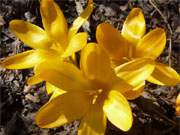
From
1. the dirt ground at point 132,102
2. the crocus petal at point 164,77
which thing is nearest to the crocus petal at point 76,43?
the crocus petal at point 164,77

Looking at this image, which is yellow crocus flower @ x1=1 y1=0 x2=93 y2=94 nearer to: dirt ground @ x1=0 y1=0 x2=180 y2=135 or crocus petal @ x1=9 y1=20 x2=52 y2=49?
crocus petal @ x1=9 y1=20 x2=52 y2=49

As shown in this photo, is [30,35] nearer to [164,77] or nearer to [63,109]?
[63,109]

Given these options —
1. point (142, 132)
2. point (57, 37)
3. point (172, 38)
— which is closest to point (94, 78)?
point (57, 37)

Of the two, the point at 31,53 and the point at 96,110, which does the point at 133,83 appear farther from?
the point at 31,53

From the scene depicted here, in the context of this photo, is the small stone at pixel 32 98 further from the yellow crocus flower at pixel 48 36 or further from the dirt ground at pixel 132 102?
the yellow crocus flower at pixel 48 36

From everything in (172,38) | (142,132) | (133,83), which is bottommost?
(142,132)
